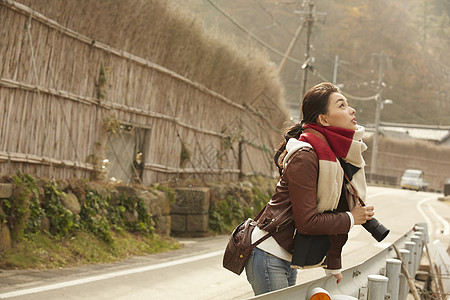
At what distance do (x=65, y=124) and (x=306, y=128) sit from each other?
8.40 meters

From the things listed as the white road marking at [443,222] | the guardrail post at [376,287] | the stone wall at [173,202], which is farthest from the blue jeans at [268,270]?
the white road marking at [443,222]

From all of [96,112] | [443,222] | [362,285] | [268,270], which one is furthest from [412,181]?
[268,270]

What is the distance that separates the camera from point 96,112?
1177 centimetres

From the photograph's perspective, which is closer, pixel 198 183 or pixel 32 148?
pixel 32 148

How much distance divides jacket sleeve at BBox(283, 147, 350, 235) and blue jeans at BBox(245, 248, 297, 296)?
0.84 feet

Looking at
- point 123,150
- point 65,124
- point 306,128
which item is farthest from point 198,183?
point 306,128

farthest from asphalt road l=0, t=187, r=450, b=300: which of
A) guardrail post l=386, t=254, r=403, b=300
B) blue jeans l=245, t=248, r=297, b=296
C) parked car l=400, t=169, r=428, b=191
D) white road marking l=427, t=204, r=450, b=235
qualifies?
parked car l=400, t=169, r=428, b=191

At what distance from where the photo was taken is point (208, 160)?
16984mm

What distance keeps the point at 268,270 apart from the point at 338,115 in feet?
2.90

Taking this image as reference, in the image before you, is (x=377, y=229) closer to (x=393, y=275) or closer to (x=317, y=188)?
(x=317, y=188)

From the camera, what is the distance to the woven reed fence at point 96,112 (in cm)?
971

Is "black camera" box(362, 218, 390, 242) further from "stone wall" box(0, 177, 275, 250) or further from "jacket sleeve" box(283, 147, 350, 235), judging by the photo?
"stone wall" box(0, 177, 275, 250)

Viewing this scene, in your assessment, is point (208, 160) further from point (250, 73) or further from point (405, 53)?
point (405, 53)

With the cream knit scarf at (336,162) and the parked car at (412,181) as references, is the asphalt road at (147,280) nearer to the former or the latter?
the cream knit scarf at (336,162)
